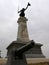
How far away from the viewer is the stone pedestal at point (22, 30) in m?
11.8

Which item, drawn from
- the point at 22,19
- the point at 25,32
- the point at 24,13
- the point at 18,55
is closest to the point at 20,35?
the point at 25,32

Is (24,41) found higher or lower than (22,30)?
lower

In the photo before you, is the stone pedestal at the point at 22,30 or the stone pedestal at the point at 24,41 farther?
the stone pedestal at the point at 22,30

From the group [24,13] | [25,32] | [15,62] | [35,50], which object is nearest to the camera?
[15,62]

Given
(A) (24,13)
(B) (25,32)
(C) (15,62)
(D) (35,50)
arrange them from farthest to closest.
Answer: (A) (24,13)
(B) (25,32)
(D) (35,50)
(C) (15,62)

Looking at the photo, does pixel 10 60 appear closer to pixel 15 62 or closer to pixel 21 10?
pixel 15 62

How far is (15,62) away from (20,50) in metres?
0.22

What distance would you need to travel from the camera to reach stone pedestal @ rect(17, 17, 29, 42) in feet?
38.6

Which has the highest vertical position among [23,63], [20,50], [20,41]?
[20,41]

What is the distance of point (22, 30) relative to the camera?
12023 millimetres

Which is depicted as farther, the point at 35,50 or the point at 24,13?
the point at 24,13

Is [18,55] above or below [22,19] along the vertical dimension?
below

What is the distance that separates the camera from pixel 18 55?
7.79 ft

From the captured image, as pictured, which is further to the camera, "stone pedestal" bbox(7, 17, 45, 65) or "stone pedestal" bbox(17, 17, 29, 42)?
"stone pedestal" bbox(17, 17, 29, 42)
